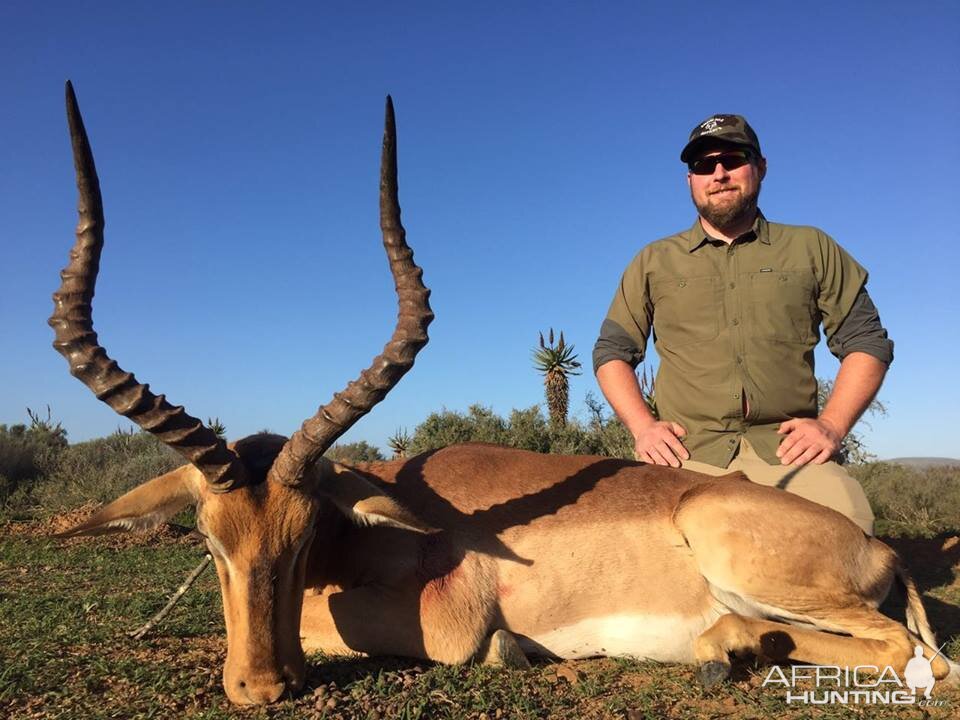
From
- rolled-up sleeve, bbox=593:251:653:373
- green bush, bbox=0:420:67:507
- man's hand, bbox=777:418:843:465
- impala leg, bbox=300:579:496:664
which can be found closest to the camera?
impala leg, bbox=300:579:496:664

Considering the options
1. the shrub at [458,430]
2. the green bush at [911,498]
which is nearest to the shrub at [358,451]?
the shrub at [458,430]

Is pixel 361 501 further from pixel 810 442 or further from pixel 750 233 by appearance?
pixel 750 233

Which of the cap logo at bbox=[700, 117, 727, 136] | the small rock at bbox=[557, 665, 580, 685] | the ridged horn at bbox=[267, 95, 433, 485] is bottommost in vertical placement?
the small rock at bbox=[557, 665, 580, 685]

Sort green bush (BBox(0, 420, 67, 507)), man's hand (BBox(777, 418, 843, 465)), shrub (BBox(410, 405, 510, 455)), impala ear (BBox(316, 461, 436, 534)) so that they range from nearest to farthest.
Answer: impala ear (BBox(316, 461, 436, 534))
man's hand (BBox(777, 418, 843, 465))
green bush (BBox(0, 420, 67, 507))
shrub (BBox(410, 405, 510, 455))

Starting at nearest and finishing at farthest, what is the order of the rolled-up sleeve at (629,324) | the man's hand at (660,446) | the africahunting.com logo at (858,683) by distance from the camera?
the africahunting.com logo at (858,683)
the man's hand at (660,446)
the rolled-up sleeve at (629,324)

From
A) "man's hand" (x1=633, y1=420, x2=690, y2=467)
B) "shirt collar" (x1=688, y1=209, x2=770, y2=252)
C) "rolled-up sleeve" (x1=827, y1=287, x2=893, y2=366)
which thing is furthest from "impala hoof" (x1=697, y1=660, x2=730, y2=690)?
"shirt collar" (x1=688, y1=209, x2=770, y2=252)

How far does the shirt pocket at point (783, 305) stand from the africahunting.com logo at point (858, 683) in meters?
2.43

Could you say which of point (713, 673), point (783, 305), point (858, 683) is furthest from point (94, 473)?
point (858, 683)

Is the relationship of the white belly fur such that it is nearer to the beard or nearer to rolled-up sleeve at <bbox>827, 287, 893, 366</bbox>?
rolled-up sleeve at <bbox>827, 287, 893, 366</bbox>

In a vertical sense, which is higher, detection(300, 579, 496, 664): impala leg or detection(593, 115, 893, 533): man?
detection(593, 115, 893, 533): man

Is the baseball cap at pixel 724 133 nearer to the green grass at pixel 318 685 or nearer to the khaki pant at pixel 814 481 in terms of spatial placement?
the khaki pant at pixel 814 481

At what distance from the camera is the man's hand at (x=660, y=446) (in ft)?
18.5

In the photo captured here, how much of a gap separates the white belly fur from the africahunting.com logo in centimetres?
54

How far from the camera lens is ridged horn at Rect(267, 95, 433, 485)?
3.67m
